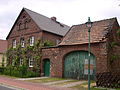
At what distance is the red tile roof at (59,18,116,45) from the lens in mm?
20422

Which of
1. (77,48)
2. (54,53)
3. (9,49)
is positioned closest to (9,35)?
(9,49)

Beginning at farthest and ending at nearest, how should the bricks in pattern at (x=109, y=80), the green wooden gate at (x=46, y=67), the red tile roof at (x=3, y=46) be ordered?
the red tile roof at (x=3, y=46) → the green wooden gate at (x=46, y=67) → the bricks in pattern at (x=109, y=80)

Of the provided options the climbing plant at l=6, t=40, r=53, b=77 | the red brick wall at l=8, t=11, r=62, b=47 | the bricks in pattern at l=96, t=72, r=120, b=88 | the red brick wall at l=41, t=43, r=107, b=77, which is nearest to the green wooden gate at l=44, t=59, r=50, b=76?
the red brick wall at l=41, t=43, r=107, b=77

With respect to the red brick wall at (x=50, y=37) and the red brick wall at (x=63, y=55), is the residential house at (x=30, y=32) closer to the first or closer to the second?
the red brick wall at (x=50, y=37)

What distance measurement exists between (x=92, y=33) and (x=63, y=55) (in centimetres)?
447

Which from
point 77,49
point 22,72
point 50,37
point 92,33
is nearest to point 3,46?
point 50,37

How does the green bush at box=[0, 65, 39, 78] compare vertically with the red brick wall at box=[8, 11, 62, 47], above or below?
below

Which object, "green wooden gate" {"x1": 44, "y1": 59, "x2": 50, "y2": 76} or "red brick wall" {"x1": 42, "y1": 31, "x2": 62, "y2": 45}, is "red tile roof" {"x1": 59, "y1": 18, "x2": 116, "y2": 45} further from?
"red brick wall" {"x1": 42, "y1": 31, "x2": 62, "y2": 45}

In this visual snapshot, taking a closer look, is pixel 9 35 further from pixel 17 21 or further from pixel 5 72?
pixel 5 72

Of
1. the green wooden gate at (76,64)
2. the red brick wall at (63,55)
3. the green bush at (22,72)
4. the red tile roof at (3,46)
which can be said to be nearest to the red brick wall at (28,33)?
the red brick wall at (63,55)

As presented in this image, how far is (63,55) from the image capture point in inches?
892

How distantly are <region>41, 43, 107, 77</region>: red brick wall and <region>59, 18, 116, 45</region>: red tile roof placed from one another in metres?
0.63

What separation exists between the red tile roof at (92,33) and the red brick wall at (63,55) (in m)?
0.63

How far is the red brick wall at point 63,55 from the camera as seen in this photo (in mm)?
19089
